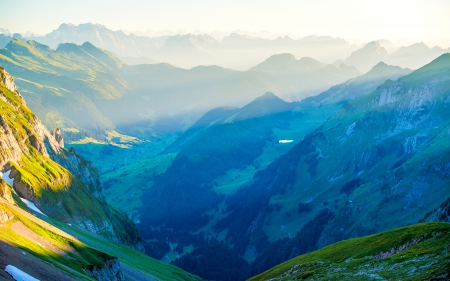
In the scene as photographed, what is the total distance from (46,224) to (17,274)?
5525 cm

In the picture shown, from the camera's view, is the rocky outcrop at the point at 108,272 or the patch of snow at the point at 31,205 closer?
the rocky outcrop at the point at 108,272

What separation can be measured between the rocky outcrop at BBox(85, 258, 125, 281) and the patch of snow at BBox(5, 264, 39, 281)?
33284mm

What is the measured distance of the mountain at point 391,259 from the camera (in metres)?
70.5

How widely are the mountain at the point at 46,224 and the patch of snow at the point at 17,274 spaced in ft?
1.03

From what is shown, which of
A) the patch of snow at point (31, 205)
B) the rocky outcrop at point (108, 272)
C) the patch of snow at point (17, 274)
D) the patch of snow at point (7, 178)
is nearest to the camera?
the patch of snow at point (17, 274)

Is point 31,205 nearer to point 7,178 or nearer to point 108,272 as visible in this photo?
point 7,178

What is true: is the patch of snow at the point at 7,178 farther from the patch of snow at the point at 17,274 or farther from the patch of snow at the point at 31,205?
the patch of snow at the point at 17,274

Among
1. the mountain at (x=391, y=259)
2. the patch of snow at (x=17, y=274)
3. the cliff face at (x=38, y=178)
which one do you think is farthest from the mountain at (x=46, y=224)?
the mountain at (x=391, y=259)

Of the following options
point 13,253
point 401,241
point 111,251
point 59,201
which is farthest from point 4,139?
point 401,241

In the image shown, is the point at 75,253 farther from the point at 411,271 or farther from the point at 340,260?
the point at 411,271

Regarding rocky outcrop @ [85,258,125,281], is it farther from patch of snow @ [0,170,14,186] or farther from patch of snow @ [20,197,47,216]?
patch of snow @ [0,170,14,186]

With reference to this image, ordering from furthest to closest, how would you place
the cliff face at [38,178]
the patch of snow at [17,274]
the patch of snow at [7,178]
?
the cliff face at [38,178]
the patch of snow at [7,178]
the patch of snow at [17,274]

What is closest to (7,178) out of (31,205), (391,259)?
(31,205)

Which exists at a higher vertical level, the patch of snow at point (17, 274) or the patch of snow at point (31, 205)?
the patch of snow at point (17, 274)
